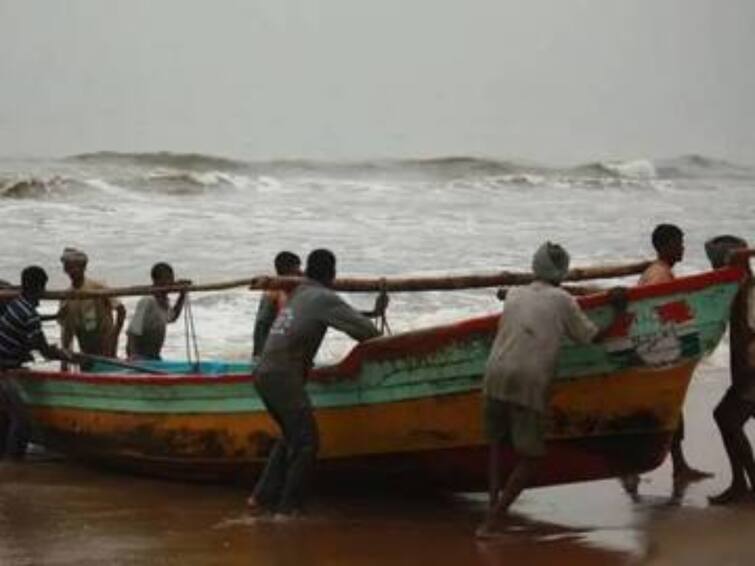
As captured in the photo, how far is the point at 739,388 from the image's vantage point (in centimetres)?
601

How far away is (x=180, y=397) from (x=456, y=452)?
147 cm

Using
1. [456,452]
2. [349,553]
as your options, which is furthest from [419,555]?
[456,452]

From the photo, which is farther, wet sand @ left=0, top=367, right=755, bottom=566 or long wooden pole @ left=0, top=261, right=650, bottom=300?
long wooden pole @ left=0, top=261, right=650, bottom=300

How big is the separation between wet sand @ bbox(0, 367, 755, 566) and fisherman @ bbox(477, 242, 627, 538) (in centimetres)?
35

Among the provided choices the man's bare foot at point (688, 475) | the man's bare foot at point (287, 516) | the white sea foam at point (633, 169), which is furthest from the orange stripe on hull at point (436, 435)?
the white sea foam at point (633, 169)

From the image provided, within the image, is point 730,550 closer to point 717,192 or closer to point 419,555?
point 419,555

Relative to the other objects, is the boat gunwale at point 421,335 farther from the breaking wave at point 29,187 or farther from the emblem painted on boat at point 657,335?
the breaking wave at point 29,187

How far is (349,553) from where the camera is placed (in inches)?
204

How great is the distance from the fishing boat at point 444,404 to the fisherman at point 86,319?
159 cm

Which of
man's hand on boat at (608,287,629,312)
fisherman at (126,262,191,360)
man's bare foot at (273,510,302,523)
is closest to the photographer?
man's hand on boat at (608,287,629,312)

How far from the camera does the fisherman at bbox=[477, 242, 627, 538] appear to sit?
17.0 ft

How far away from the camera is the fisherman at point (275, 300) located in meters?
6.86

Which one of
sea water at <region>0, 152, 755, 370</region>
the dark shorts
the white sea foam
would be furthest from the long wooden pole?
the white sea foam

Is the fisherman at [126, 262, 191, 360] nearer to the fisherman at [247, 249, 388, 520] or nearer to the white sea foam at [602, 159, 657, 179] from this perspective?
the fisherman at [247, 249, 388, 520]
